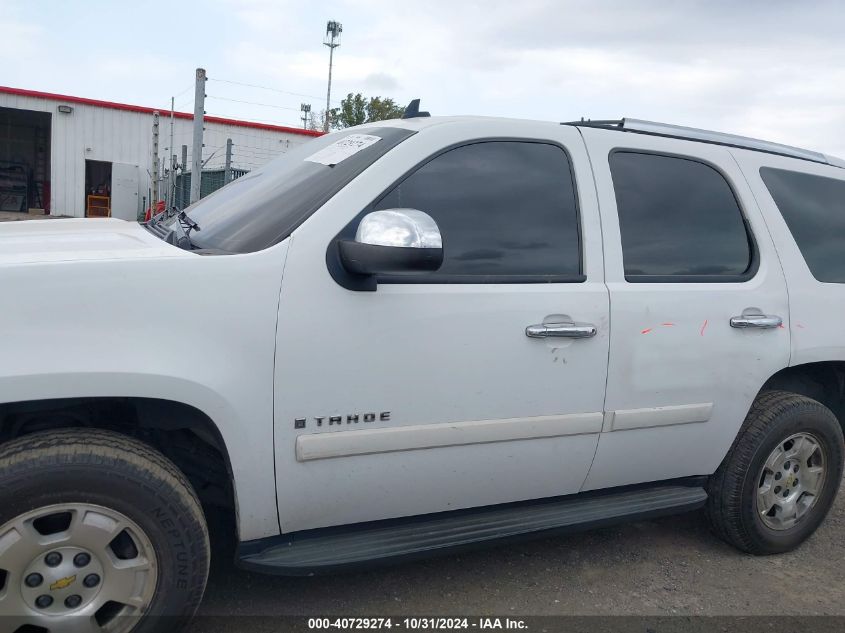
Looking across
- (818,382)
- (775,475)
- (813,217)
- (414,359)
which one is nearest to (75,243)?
(414,359)

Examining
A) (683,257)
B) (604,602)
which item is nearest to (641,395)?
(683,257)

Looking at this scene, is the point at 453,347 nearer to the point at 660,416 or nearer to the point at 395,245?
the point at 395,245

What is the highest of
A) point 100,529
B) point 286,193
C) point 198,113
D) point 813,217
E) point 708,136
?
point 198,113

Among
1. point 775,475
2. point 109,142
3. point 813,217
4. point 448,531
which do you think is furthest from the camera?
point 109,142

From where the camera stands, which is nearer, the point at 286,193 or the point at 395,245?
the point at 395,245

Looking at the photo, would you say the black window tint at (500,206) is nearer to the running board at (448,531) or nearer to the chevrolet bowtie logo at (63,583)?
the running board at (448,531)

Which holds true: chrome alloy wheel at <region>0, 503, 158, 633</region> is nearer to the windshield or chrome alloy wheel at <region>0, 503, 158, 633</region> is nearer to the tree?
the windshield

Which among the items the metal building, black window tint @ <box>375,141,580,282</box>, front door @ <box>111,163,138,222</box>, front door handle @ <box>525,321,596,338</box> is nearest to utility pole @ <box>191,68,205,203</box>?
black window tint @ <box>375,141,580,282</box>

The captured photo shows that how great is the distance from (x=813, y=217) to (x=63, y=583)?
3.51 metres

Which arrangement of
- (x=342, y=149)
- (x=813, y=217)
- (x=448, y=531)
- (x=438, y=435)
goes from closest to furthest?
(x=438, y=435) < (x=448, y=531) < (x=342, y=149) < (x=813, y=217)

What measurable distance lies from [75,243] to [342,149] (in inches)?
40.3

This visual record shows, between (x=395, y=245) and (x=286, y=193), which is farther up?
(x=286, y=193)

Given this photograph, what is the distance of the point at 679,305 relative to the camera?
301cm

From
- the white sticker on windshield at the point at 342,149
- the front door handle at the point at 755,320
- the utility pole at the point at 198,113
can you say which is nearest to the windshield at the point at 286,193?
the white sticker on windshield at the point at 342,149
